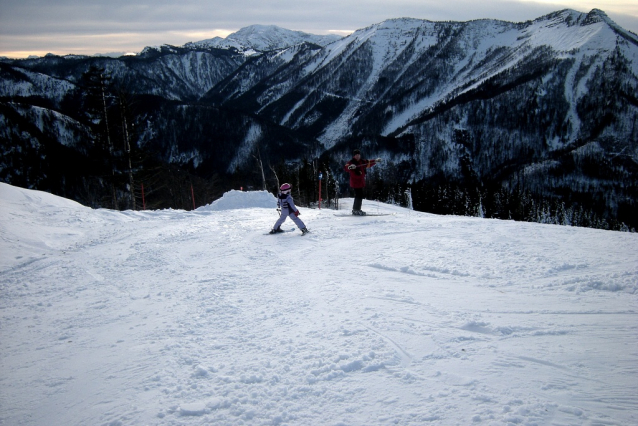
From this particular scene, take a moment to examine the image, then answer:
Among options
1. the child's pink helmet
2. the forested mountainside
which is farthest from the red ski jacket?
the forested mountainside

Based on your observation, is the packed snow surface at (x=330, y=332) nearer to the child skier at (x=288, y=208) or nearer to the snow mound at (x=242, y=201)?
the child skier at (x=288, y=208)

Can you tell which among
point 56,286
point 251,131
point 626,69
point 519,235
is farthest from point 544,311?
point 626,69

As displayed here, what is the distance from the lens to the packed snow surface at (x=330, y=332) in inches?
117

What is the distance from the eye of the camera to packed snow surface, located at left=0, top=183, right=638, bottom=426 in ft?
9.73

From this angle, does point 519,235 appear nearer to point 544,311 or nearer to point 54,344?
point 544,311

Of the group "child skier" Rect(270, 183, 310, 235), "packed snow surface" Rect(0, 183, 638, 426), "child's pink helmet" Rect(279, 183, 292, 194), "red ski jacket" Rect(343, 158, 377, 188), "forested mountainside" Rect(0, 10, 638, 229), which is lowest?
"packed snow surface" Rect(0, 183, 638, 426)

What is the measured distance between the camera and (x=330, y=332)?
13.6 feet

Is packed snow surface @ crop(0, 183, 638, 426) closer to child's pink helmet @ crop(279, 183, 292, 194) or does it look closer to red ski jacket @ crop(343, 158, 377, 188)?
child's pink helmet @ crop(279, 183, 292, 194)

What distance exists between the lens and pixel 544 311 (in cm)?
446

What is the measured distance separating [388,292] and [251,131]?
16746cm

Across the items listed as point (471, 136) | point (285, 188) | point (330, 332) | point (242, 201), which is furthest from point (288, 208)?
point (471, 136)

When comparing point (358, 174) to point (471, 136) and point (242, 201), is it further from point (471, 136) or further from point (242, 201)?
point (471, 136)

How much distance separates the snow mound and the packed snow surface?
1061 cm

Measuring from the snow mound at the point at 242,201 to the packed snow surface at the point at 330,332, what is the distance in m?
10.6
